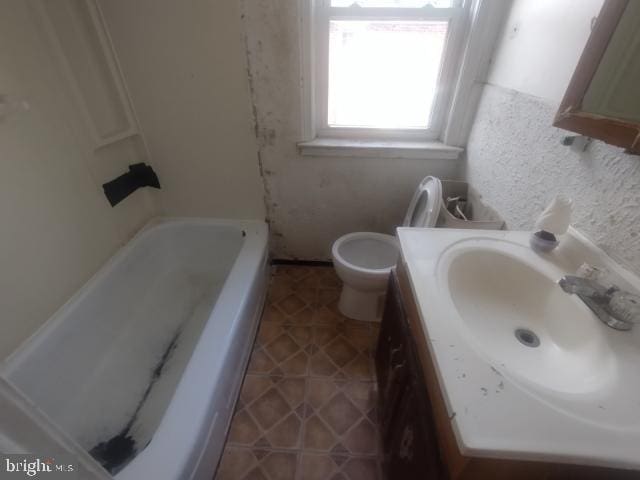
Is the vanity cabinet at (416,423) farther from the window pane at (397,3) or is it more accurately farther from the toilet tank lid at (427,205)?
the window pane at (397,3)

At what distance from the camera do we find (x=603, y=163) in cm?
74

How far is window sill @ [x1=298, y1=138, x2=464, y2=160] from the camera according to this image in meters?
1.59

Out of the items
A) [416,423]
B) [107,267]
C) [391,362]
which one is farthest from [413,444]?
[107,267]

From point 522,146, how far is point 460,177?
1.88 feet

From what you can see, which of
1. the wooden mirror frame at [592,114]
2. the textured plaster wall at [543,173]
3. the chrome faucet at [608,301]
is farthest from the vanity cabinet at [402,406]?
the wooden mirror frame at [592,114]

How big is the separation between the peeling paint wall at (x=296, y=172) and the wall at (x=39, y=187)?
794 mm

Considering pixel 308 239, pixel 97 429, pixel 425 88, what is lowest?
pixel 97 429

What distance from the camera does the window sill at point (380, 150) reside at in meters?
1.59

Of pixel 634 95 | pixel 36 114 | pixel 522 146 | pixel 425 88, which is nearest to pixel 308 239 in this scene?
pixel 425 88

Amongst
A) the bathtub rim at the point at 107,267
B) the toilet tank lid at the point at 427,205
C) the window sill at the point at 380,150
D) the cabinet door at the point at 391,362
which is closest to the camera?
the cabinet door at the point at 391,362

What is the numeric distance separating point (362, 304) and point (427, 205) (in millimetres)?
653

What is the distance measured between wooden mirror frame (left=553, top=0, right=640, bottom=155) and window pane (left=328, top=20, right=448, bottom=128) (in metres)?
0.92

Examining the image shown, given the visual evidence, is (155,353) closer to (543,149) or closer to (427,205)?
(427,205)

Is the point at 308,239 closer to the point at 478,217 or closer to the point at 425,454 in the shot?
the point at 478,217
